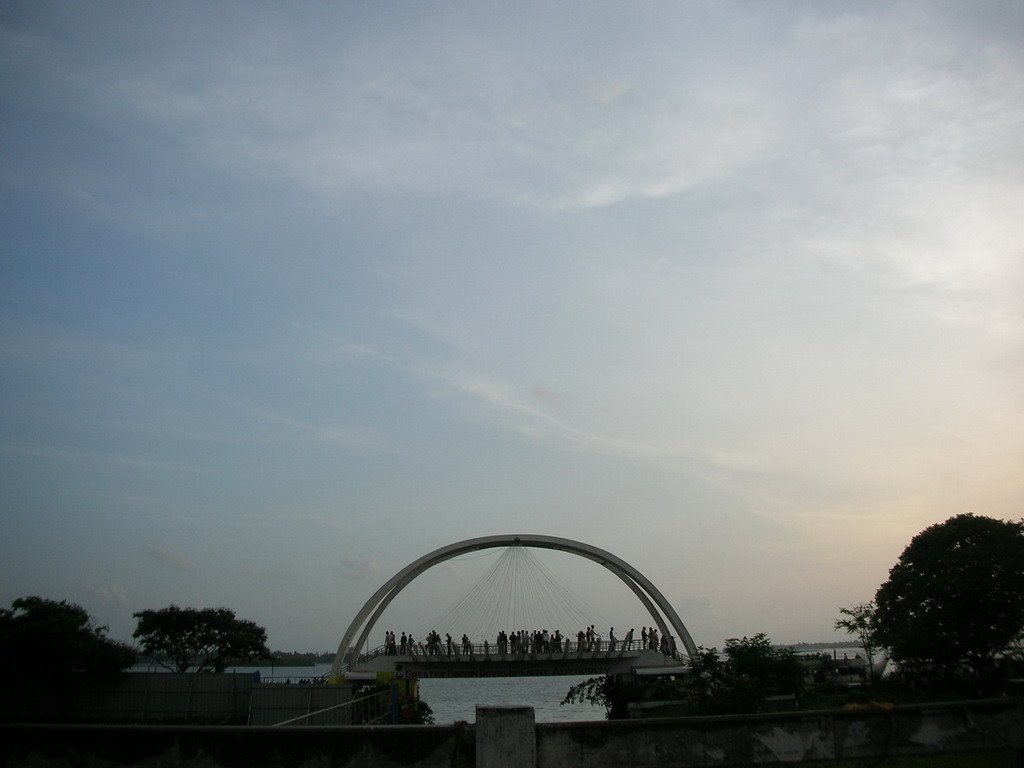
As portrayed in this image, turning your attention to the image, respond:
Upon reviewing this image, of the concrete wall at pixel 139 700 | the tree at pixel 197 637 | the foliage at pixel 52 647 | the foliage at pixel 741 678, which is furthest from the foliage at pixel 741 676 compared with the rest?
the tree at pixel 197 637

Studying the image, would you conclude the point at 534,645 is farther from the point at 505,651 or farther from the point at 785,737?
the point at 785,737

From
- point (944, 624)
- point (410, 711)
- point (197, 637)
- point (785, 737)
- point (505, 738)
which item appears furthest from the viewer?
point (197, 637)

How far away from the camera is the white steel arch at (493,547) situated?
5400cm

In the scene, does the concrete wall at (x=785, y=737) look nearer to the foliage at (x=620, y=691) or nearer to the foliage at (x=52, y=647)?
the foliage at (x=620, y=691)

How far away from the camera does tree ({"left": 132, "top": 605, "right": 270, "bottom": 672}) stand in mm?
69875

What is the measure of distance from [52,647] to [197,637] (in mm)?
23189

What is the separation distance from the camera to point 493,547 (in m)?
54.3

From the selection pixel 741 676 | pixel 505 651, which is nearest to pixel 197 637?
pixel 505 651

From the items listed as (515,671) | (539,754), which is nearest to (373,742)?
(539,754)

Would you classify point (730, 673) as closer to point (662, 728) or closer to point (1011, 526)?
point (662, 728)

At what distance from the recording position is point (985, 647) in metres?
47.1

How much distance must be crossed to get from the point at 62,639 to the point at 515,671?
2770 centimetres

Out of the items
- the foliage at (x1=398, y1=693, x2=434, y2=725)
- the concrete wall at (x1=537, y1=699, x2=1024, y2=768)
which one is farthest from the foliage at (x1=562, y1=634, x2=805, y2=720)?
the concrete wall at (x1=537, y1=699, x2=1024, y2=768)

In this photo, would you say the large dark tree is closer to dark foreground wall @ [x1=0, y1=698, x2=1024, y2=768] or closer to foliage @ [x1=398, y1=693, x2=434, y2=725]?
foliage @ [x1=398, y1=693, x2=434, y2=725]
